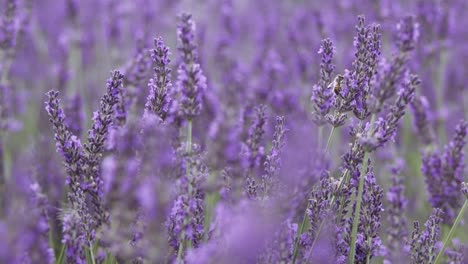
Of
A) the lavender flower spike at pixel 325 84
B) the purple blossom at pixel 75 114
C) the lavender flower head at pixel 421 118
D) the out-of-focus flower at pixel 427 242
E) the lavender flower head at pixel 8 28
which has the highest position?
the lavender flower head at pixel 8 28

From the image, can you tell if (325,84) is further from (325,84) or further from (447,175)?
(447,175)

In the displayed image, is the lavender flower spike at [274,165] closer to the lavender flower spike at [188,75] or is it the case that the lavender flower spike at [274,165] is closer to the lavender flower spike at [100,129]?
the lavender flower spike at [188,75]

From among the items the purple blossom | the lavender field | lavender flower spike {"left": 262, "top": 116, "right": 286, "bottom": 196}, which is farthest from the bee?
the purple blossom

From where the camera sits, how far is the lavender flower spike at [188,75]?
6.83ft

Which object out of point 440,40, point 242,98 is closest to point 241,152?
point 242,98

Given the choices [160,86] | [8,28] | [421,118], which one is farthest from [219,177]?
[8,28]

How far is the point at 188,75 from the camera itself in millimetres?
2119

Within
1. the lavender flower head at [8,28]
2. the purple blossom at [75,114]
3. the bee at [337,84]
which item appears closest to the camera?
the bee at [337,84]

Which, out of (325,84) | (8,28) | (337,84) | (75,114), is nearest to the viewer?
(325,84)

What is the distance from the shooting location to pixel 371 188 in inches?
95.9

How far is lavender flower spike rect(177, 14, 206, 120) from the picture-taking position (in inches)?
82.0

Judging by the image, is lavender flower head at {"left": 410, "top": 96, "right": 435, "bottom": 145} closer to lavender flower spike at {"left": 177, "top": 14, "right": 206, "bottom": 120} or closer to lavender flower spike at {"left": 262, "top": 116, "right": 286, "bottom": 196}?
lavender flower spike at {"left": 262, "top": 116, "right": 286, "bottom": 196}

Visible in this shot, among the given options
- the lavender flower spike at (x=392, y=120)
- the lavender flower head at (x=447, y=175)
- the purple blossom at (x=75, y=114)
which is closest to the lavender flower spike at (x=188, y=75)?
the lavender flower spike at (x=392, y=120)

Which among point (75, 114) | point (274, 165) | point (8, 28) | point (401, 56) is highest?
point (8, 28)
